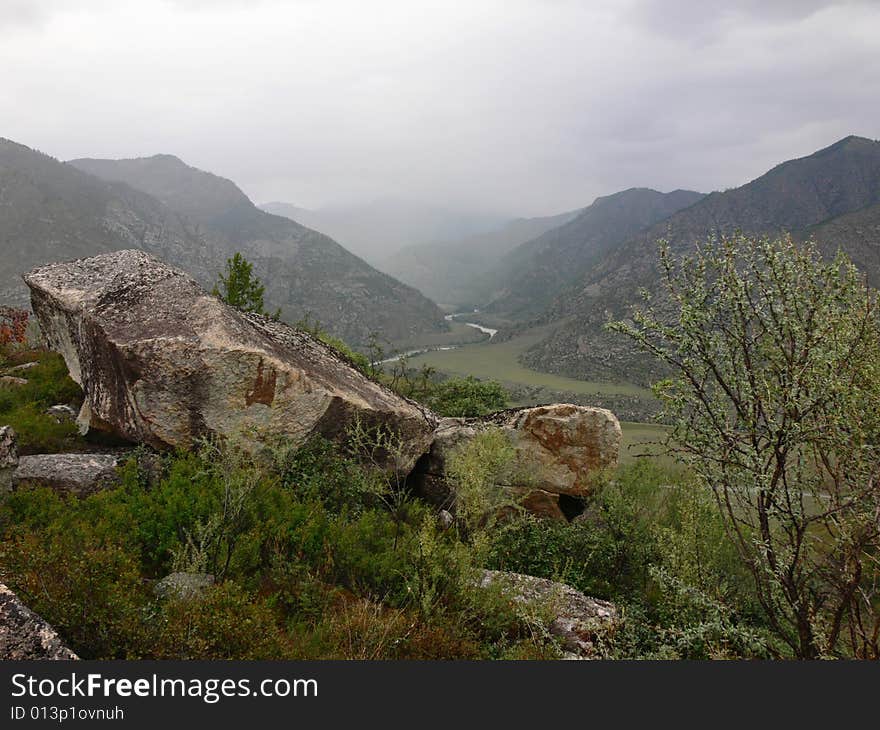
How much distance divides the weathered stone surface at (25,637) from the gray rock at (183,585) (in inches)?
53.6

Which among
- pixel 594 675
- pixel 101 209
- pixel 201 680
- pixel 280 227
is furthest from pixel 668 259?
pixel 280 227

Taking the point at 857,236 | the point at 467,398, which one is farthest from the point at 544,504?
the point at 857,236

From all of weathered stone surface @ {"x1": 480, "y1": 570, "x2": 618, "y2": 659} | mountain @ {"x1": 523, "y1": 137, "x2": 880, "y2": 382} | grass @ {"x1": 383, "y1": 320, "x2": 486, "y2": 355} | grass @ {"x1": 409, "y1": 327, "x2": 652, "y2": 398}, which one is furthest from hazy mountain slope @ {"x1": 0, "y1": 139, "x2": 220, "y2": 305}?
weathered stone surface @ {"x1": 480, "y1": 570, "x2": 618, "y2": 659}

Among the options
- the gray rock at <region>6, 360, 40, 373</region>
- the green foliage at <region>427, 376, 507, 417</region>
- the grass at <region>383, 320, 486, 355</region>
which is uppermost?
the gray rock at <region>6, 360, 40, 373</region>

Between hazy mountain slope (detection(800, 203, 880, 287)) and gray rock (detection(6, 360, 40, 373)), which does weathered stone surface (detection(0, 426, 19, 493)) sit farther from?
hazy mountain slope (detection(800, 203, 880, 287))

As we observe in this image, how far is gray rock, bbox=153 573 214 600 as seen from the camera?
5.32 meters

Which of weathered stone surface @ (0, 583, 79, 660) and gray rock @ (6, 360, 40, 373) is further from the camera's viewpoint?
gray rock @ (6, 360, 40, 373)

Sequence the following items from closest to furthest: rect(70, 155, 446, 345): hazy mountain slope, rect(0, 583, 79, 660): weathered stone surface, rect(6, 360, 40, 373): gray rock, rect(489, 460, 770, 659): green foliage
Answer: rect(0, 583, 79, 660): weathered stone surface
rect(489, 460, 770, 659): green foliage
rect(6, 360, 40, 373): gray rock
rect(70, 155, 446, 345): hazy mountain slope

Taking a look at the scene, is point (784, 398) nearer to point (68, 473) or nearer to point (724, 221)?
point (68, 473)

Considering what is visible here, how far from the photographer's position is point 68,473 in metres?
7.75

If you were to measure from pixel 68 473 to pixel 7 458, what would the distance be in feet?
3.17

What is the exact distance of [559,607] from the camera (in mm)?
7301

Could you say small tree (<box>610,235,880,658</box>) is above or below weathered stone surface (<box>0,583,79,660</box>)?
above

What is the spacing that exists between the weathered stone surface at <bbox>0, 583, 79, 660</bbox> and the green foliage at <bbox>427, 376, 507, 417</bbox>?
47.3 feet
